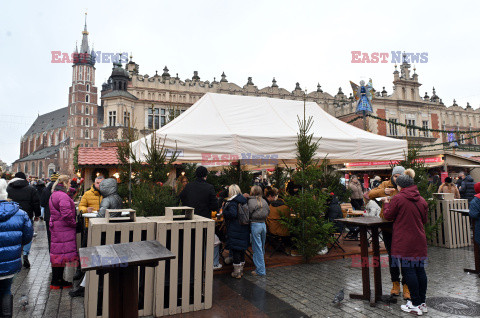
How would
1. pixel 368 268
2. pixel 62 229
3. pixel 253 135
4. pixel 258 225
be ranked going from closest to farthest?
pixel 368 268
pixel 62 229
pixel 258 225
pixel 253 135

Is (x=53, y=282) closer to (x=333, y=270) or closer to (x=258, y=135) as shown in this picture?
(x=258, y=135)

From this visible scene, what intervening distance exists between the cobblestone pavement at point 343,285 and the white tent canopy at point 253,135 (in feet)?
7.67

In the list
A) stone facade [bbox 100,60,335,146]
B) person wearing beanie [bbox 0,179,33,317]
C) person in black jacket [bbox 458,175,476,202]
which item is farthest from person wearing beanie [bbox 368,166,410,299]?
stone facade [bbox 100,60,335,146]

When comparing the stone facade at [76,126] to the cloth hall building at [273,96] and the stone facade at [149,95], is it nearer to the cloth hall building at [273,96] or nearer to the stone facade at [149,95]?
the cloth hall building at [273,96]

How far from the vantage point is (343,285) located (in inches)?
190

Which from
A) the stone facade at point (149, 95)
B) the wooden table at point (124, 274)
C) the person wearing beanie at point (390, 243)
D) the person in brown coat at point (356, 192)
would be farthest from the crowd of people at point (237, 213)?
the stone facade at point (149, 95)

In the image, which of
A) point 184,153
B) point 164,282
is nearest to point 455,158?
point 184,153


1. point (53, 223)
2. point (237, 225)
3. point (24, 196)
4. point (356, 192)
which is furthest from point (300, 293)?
point (356, 192)

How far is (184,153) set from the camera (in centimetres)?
591

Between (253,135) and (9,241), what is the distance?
4.29 meters

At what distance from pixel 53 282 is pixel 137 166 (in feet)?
8.59

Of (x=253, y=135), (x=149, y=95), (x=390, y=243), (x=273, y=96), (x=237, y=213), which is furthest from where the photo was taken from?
(x=273, y=96)

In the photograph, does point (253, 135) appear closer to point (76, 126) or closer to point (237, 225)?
point (237, 225)

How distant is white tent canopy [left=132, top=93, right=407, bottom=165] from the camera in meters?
5.96
